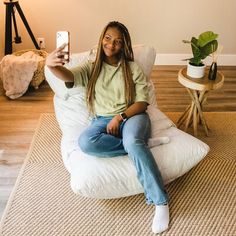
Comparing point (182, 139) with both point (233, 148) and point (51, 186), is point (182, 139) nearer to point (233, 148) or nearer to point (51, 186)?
point (233, 148)

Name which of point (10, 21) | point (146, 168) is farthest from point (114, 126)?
point (10, 21)

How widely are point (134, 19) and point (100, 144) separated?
2277mm

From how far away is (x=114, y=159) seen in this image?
168 cm

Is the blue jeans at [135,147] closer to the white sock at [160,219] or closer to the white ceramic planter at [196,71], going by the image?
the white sock at [160,219]

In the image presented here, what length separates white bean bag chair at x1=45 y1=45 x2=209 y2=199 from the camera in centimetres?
161

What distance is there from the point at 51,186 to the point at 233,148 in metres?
1.31

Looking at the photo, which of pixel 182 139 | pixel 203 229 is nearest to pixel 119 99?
pixel 182 139

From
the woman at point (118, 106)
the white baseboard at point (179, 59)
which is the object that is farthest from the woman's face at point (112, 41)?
the white baseboard at point (179, 59)

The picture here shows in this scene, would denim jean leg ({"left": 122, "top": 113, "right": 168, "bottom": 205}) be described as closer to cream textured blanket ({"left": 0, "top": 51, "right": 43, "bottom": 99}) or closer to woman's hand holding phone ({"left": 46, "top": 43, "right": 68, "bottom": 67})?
woman's hand holding phone ({"left": 46, "top": 43, "right": 68, "bottom": 67})

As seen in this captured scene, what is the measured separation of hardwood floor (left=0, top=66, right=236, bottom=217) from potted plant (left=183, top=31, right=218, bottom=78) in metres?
0.70

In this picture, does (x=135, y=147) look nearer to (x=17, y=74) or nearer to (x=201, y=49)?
(x=201, y=49)

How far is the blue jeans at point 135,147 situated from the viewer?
1.60m

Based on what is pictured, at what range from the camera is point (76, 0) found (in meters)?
3.42

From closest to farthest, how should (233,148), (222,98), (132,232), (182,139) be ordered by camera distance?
(132,232) → (182,139) → (233,148) → (222,98)
